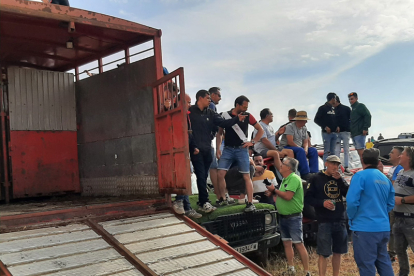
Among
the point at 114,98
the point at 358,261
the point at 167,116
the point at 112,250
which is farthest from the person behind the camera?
the point at 114,98

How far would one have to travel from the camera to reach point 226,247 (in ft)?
16.1

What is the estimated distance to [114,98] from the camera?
7.02m

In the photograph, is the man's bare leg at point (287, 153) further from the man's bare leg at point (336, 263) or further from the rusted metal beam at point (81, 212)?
the rusted metal beam at point (81, 212)

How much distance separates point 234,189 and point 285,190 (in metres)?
1.23

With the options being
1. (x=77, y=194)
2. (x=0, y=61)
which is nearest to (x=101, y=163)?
(x=77, y=194)

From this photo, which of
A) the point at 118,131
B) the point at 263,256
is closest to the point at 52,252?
the point at 118,131

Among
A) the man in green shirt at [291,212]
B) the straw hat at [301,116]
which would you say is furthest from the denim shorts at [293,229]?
the straw hat at [301,116]

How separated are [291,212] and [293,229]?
0.27 m

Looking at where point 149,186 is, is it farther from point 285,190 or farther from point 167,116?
point 285,190

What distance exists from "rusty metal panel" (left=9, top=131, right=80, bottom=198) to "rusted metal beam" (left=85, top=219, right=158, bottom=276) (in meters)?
2.85

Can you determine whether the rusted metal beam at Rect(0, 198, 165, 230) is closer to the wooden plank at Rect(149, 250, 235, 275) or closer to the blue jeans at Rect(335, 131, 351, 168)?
the wooden plank at Rect(149, 250, 235, 275)

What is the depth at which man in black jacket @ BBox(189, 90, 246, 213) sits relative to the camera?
604 cm

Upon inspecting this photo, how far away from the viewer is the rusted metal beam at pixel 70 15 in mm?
4914

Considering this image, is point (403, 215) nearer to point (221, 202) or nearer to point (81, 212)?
point (221, 202)
